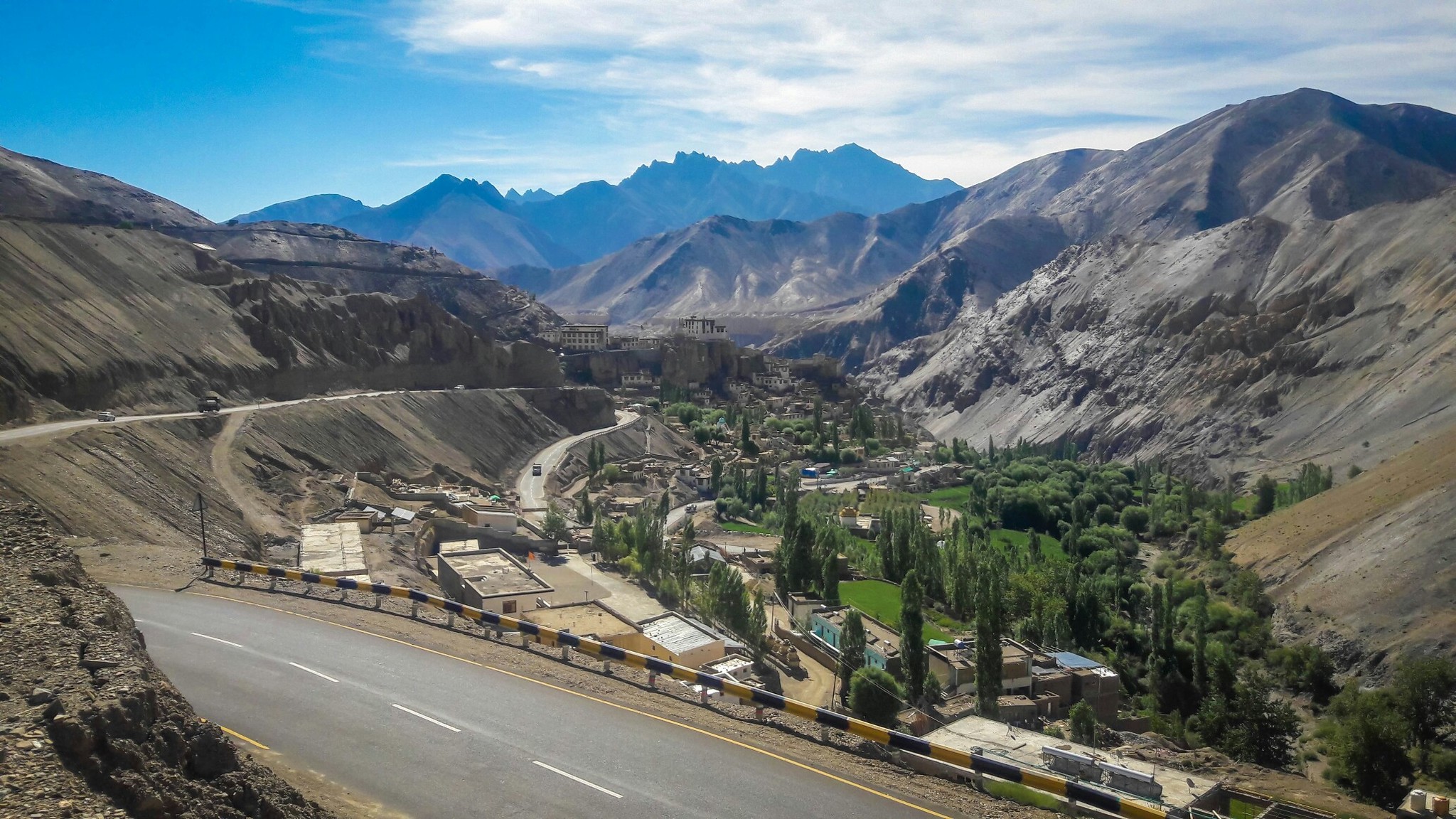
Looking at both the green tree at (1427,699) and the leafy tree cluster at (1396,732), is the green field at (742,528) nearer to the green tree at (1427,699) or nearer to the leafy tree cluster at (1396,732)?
the leafy tree cluster at (1396,732)

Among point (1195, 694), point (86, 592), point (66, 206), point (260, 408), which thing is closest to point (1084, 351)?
point (1195, 694)

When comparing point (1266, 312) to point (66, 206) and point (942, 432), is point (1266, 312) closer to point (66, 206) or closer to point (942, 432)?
point (942, 432)

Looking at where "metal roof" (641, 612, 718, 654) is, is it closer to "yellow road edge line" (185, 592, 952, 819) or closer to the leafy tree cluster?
"yellow road edge line" (185, 592, 952, 819)

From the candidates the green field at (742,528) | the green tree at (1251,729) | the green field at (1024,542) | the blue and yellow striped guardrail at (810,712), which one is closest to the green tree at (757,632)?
the green tree at (1251,729)

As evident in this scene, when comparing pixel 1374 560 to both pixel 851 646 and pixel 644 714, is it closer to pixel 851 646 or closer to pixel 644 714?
pixel 851 646

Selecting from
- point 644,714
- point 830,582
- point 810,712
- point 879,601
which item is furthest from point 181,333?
point 810,712
